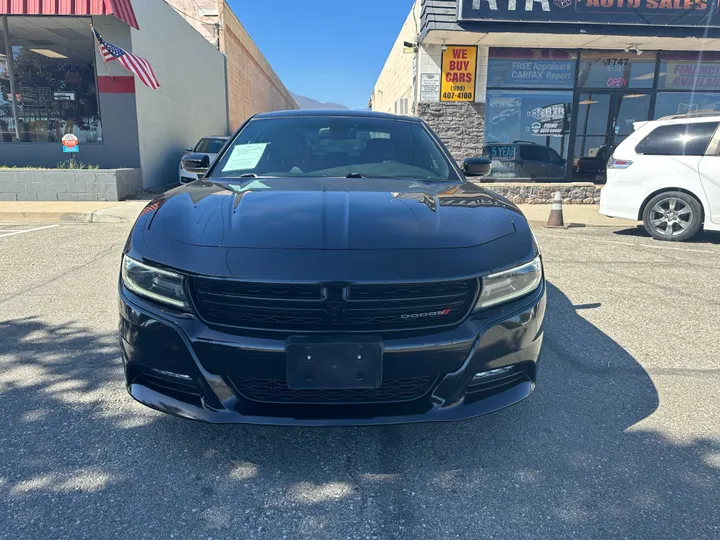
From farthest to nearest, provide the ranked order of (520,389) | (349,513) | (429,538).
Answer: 1. (520,389)
2. (349,513)
3. (429,538)

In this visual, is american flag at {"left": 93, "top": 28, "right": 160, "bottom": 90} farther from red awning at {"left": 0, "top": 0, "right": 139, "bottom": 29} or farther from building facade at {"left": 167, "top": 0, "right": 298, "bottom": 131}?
building facade at {"left": 167, "top": 0, "right": 298, "bottom": 131}

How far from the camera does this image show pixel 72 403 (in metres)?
2.66

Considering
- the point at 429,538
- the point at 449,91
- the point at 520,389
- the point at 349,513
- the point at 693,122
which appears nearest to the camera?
the point at 429,538

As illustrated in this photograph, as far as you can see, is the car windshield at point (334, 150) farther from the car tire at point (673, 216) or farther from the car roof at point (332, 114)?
the car tire at point (673, 216)

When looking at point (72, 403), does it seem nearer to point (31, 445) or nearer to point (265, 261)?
point (31, 445)

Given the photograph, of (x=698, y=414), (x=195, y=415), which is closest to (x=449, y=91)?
(x=698, y=414)

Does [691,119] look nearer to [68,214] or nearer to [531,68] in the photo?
[531,68]

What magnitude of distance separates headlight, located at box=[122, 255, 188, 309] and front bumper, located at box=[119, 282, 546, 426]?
0.04 m

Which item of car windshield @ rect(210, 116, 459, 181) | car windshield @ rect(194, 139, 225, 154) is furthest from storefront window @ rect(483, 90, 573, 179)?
car windshield @ rect(210, 116, 459, 181)

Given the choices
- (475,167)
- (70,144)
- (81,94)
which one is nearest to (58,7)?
(81,94)

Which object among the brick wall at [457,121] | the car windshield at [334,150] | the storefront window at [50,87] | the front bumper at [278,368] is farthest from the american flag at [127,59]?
the front bumper at [278,368]

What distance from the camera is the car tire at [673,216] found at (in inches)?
289

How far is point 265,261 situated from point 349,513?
1.01 metres

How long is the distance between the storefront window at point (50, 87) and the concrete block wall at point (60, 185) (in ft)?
5.73
